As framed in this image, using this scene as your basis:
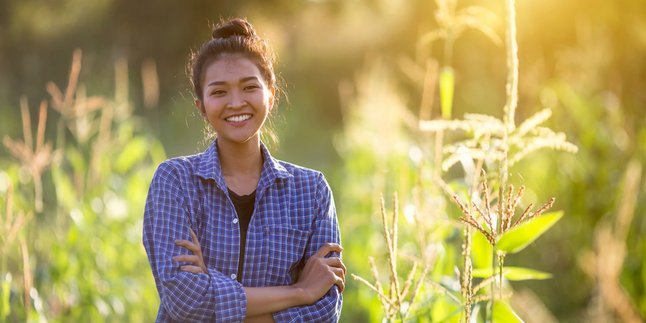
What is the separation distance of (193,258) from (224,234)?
6.1 inches

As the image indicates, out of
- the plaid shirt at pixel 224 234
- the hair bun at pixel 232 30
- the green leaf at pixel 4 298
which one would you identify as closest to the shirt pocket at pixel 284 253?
the plaid shirt at pixel 224 234

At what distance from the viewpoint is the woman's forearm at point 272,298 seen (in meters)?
2.52

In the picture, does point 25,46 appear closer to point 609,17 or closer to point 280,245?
point 609,17

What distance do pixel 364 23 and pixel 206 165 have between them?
47.8ft

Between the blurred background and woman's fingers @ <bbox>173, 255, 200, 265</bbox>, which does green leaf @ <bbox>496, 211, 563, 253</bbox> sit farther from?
woman's fingers @ <bbox>173, 255, 200, 265</bbox>

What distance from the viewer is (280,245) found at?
2.67m

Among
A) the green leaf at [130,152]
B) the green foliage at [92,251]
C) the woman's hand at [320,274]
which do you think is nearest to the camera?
the woman's hand at [320,274]

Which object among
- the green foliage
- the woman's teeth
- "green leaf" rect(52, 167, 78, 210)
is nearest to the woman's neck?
the woman's teeth

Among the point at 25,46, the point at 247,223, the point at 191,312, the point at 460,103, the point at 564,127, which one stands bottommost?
the point at 191,312

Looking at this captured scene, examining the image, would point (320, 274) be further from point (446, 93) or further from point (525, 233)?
point (446, 93)

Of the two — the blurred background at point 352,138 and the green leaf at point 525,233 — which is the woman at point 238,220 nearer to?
the blurred background at point 352,138

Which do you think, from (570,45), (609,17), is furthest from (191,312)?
(570,45)

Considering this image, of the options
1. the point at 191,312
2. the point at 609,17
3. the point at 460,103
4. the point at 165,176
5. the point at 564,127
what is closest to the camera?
the point at 191,312

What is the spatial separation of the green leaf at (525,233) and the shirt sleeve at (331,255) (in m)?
0.74
